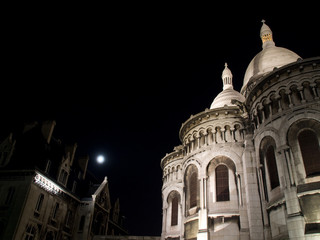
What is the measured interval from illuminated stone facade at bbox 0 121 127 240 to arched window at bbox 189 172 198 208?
16200 millimetres

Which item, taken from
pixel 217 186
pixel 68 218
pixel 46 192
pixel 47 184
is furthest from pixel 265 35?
pixel 68 218

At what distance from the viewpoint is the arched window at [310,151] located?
17781 millimetres

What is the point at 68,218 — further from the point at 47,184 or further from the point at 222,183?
the point at 222,183

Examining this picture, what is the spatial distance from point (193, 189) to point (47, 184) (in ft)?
54.5

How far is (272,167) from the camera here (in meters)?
20.6

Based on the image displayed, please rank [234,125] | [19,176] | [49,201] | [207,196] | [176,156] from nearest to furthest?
1. [207,196]
2. [234,125]
3. [19,176]
4. [49,201]
5. [176,156]

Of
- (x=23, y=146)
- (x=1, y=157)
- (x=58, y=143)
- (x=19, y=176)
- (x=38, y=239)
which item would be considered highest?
(x=58, y=143)

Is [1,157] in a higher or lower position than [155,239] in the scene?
higher

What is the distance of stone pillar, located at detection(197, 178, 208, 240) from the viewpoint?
2302 centimetres

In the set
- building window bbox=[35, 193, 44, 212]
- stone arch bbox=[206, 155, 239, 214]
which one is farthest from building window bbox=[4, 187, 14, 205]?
stone arch bbox=[206, 155, 239, 214]

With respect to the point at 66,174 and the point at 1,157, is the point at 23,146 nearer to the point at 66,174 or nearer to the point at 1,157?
the point at 1,157

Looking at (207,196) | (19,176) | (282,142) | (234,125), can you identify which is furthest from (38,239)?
(282,142)

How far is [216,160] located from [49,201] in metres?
19.7

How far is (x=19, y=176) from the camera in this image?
2895 cm
